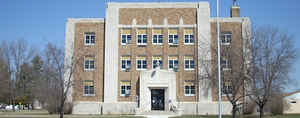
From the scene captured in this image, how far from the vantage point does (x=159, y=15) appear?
4519 cm

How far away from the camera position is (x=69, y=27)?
46281 mm

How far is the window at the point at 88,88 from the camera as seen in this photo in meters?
44.9

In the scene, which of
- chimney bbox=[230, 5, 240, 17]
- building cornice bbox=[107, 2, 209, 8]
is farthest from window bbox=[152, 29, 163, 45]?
chimney bbox=[230, 5, 240, 17]

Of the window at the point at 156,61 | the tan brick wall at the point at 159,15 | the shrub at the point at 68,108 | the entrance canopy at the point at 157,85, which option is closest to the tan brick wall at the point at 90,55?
the shrub at the point at 68,108

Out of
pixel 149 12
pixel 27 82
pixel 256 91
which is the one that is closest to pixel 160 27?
pixel 149 12

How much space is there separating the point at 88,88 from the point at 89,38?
6.31 m

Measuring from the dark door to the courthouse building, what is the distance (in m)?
0.12

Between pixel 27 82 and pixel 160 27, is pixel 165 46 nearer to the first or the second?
pixel 160 27

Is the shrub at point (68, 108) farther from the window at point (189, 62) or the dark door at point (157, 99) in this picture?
the window at point (189, 62)

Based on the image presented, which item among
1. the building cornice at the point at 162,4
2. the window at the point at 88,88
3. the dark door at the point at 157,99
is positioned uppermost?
the building cornice at the point at 162,4

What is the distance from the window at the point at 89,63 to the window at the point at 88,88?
5.77ft

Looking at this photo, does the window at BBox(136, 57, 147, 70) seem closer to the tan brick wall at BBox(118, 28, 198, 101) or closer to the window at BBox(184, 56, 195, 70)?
the tan brick wall at BBox(118, 28, 198, 101)

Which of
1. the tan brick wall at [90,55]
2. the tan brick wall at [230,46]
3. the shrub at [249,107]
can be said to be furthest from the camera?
the tan brick wall at [90,55]

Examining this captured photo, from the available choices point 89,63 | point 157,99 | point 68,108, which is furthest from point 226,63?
point 68,108
